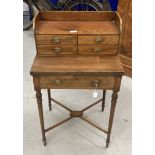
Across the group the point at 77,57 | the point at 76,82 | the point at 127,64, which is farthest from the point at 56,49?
the point at 127,64

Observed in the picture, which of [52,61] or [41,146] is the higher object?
[52,61]

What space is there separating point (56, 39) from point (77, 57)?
0.19 metres

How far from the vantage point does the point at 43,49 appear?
1.54 meters

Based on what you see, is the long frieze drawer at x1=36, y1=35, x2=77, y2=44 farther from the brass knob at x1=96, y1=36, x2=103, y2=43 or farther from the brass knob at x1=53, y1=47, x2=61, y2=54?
the brass knob at x1=96, y1=36, x2=103, y2=43

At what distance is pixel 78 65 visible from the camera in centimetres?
146

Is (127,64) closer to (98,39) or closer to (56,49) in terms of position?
(98,39)

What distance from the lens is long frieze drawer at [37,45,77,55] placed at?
1.52m

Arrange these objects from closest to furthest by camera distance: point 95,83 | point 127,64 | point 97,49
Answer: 1. point 95,83
2. point 97,49
3. point 127,64

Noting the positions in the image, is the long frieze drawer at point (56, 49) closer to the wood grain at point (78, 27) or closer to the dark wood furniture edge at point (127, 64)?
the wood grain at point (78, 27)

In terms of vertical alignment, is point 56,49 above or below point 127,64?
above

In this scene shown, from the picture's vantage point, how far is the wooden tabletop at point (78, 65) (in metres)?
1.40

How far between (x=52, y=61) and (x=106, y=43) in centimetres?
39

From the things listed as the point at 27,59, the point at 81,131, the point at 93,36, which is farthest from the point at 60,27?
the point at 27,59
